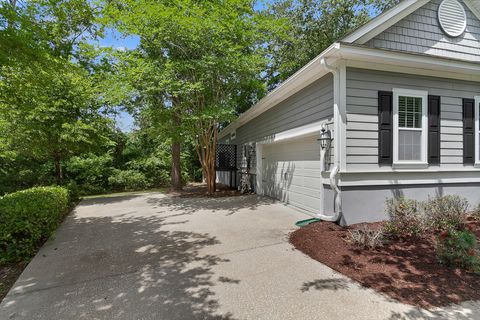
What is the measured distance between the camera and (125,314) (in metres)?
2.48

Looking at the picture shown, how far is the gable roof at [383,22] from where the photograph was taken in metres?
5.32

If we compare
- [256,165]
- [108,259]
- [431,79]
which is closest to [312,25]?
[256,165]

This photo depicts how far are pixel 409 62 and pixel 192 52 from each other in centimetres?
583

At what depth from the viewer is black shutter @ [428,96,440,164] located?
5.45 meters

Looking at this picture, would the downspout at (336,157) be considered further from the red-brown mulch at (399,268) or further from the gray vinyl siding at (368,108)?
the red-brown mulch at (399,268)

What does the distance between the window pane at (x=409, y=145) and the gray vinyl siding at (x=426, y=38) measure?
6.58 feet

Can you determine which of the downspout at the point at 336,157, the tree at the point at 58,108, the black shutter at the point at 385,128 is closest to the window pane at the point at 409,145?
the black shutter at the point at 385,128

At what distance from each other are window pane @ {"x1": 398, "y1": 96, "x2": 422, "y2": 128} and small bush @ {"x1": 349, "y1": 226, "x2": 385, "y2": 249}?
8.44 ft

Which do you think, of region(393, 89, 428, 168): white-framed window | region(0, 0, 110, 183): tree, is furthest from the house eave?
region(0, 0, 110, 183): tree

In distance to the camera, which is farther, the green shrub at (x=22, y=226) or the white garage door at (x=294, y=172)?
the white garage door at (x=294, y=172)

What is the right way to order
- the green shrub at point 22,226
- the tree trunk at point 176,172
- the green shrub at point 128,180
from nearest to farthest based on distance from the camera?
the green shrub at point 22,226, the tree trunk at point 176,172, the green shrub at point 128,180

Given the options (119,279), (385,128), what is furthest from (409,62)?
(119,279)

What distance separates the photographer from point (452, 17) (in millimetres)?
6055

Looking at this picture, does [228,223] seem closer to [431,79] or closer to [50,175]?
[431,79]
